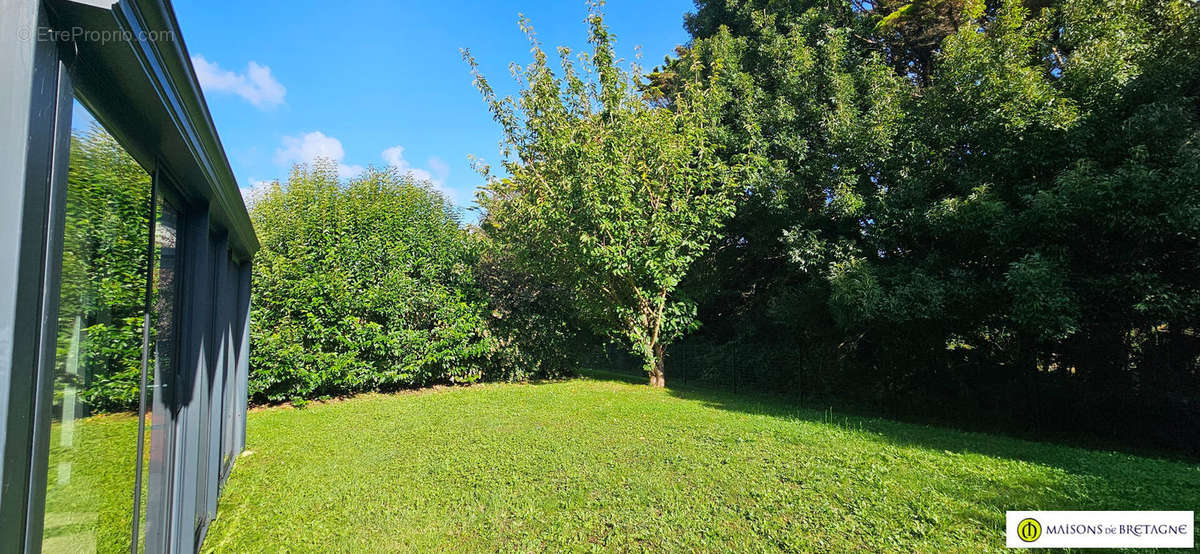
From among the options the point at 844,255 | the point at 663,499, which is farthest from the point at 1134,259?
the point at 663,499

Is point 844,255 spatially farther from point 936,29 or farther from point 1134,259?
point 936,29

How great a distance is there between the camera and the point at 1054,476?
16.0ft

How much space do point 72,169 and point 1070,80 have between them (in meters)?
10.2

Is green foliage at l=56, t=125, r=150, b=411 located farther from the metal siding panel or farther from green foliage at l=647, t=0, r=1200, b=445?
green foliage at l=647, t=0, r=1200, b=445

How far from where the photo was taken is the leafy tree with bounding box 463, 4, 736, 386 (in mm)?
10203

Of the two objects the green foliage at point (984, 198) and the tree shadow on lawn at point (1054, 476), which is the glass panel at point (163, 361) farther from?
the green foliage at point (984, 198)

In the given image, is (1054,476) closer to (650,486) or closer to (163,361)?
(650,486)

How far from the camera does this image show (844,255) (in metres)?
9.45

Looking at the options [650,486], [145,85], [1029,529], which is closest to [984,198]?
[1029,529]

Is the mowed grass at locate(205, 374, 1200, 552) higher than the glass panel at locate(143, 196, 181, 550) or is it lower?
lower

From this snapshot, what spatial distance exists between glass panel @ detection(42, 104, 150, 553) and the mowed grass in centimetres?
202

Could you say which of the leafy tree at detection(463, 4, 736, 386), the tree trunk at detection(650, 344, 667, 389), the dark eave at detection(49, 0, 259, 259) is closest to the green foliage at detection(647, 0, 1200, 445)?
the leafy tree at detection(463, 4, 736, 386)

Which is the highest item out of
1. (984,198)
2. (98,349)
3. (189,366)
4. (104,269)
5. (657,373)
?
(984,198)

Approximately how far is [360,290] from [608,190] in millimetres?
4880
